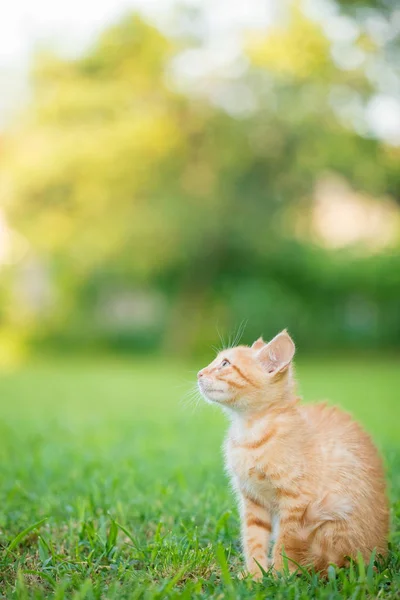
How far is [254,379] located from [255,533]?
0.49 meters

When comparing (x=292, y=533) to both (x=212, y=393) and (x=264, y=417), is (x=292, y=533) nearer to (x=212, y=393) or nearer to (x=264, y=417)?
(x=264, y=417)

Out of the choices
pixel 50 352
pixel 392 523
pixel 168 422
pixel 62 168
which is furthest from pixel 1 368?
pixel 392 523

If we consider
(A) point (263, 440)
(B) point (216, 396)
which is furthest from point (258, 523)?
(B) point (216, 396)

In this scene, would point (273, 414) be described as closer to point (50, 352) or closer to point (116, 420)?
point (116, 420)

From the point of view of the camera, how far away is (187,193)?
14.2 meters

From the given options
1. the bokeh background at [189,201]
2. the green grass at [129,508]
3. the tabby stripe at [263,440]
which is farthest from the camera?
the bokeh background at [189,201]

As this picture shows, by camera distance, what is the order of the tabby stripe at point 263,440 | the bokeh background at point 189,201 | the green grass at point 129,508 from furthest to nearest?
Answer: the bokeh background at point 189,201 < the tabby stripe at point 263,440 < the green grass at point 129,508

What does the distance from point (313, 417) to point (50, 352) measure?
44.2 ft

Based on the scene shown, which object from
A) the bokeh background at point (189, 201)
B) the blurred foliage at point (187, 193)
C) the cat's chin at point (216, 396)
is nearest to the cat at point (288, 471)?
the cat's chin at point (216, 396)

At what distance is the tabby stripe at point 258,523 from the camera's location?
2.17m

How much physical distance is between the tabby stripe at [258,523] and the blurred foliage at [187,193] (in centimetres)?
1174

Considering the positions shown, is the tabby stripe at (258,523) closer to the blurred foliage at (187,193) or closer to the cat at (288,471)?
the cat at (288,471)

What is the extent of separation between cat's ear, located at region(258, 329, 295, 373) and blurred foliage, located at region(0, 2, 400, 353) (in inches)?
459

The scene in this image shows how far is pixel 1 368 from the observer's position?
1183cm
